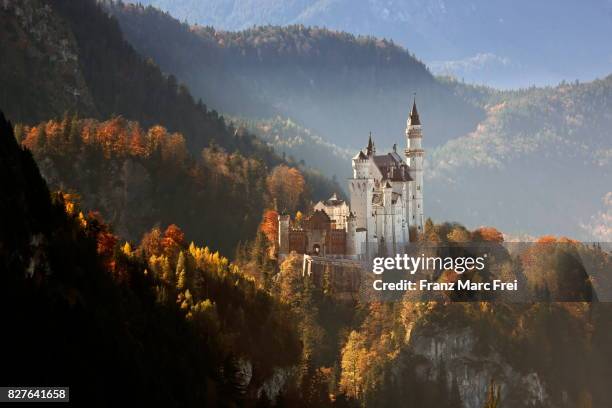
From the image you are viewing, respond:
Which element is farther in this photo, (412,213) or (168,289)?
(412,213)

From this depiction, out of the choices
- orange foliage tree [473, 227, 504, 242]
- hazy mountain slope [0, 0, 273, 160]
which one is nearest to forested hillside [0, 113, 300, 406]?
orange foliage tree [473, 227, 504, 242]

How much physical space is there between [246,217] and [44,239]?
78.1m

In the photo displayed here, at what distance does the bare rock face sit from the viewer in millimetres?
113875

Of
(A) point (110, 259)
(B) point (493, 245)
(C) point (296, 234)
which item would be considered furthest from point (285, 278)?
(A) point (110, 259)

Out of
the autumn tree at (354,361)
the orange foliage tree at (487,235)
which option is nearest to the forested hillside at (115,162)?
the autumn tree at (354,361)

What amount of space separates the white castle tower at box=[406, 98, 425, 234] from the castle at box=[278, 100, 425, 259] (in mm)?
1249

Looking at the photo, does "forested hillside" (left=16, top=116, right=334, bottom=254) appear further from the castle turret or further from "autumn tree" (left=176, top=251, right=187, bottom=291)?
"autumn tree" (left=176, top=251, right=187, bottom=291)

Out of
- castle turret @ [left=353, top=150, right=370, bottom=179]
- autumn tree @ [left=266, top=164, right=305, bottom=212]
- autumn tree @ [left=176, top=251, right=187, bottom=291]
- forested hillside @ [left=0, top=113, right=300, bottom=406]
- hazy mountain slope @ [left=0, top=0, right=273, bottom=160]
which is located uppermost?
hazy mountain slope @ [left=0, top=0, right=273, bottom=160]

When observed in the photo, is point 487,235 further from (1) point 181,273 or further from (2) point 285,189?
(1) point 181,273

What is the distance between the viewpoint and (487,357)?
381ft

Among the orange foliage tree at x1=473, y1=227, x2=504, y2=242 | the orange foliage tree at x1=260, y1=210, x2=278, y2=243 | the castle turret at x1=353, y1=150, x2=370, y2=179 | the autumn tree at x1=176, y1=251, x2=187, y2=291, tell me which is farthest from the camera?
the orange foliage tree at x1=473, y1=227, x2=504, y2=242

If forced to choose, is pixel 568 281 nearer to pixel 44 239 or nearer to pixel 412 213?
pixel 412 213

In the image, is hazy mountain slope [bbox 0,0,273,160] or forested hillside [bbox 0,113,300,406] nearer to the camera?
forested hillside [bbox 0,113,300,406]

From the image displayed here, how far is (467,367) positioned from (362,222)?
22.2 m
